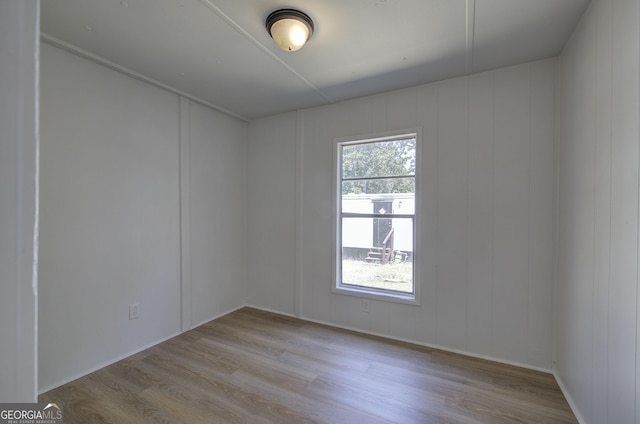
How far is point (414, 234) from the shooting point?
2.70 metres

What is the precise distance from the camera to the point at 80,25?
1.83m

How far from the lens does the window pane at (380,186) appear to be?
2.78 m

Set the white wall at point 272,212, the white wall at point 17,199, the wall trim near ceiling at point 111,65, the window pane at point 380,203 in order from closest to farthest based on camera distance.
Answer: the white wall at point 17,199
the wall trim near ceiling at point 111,65
the window pane at point 380,203
the white wall at point 272,212

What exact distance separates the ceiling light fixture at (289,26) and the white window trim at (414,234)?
1.34 metres

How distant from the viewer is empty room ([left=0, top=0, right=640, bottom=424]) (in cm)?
165

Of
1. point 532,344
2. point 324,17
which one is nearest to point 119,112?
point 324,17

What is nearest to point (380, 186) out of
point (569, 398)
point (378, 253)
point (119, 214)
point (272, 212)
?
point (378, 253)

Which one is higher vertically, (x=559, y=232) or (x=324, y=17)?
(x=324, y=17)

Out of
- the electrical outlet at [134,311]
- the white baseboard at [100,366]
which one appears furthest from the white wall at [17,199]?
the electrical outlet at [134,311]

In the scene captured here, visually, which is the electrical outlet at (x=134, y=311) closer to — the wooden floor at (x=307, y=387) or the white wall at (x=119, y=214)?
the white wall at (x=119, y=214)

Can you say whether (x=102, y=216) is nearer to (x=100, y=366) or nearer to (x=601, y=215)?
(x=100, y=366)

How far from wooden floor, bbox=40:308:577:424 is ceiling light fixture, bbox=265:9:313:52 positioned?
7.97ft

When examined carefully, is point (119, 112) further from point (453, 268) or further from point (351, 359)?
point (453, 268)

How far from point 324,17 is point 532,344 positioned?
2.95m
